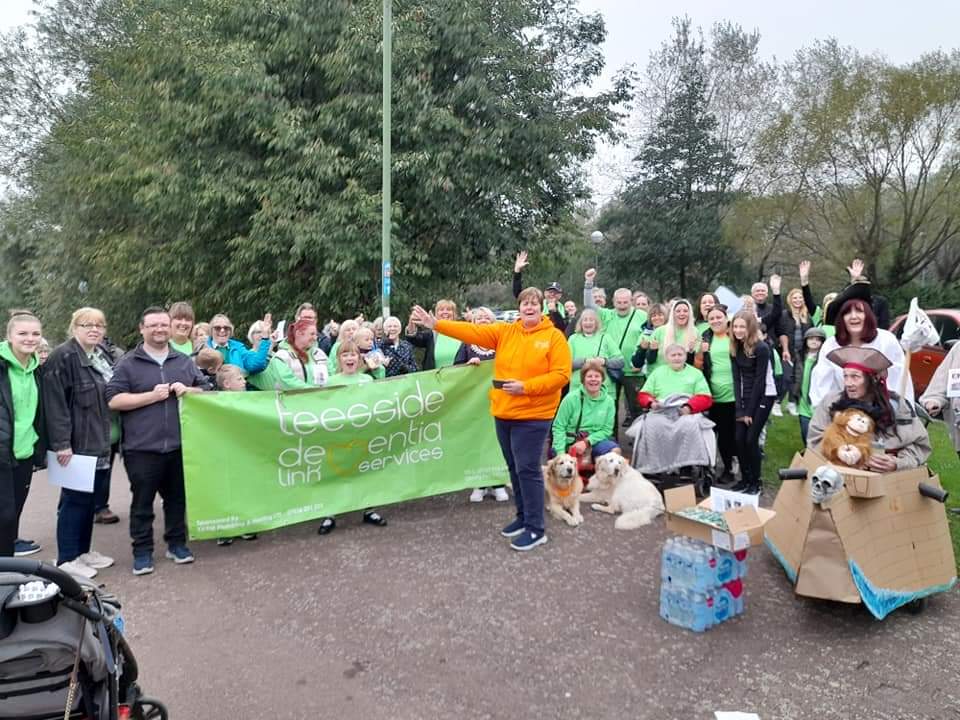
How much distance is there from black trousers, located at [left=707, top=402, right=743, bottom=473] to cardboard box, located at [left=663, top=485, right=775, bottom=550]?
8.14ft

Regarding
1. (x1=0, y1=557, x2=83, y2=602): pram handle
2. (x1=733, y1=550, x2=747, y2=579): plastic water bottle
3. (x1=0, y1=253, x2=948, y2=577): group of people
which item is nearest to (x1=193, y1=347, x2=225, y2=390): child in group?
(x1=0, y1=253, x2=948, y2=577): group of people

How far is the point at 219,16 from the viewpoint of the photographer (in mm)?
12883

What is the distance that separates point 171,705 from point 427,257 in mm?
10411

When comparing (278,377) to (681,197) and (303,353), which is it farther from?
(681,197)

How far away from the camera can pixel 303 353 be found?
21.0 feet

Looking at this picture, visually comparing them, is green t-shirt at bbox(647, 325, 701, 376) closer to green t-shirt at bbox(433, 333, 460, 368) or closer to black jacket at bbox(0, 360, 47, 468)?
green t-shirt at bbox(433, 333, 460, 368)

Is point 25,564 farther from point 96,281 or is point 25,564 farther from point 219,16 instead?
point 96,281

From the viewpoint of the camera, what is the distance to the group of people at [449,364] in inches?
184

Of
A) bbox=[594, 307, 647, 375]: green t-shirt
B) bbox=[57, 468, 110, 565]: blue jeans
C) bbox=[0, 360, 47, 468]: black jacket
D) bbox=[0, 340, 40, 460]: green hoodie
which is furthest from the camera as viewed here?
bbox=[594, 307, 647, 375]: green t-shirt

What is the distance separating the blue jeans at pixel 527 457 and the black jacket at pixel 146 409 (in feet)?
8.13

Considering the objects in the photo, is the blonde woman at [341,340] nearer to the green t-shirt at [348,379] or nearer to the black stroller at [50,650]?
the green t-shirt at [348,379]

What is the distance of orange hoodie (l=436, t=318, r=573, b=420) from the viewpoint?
17.1 feet

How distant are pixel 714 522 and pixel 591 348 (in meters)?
3.81

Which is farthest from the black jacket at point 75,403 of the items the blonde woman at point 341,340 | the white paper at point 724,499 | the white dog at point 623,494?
the white paper at point 724,499
